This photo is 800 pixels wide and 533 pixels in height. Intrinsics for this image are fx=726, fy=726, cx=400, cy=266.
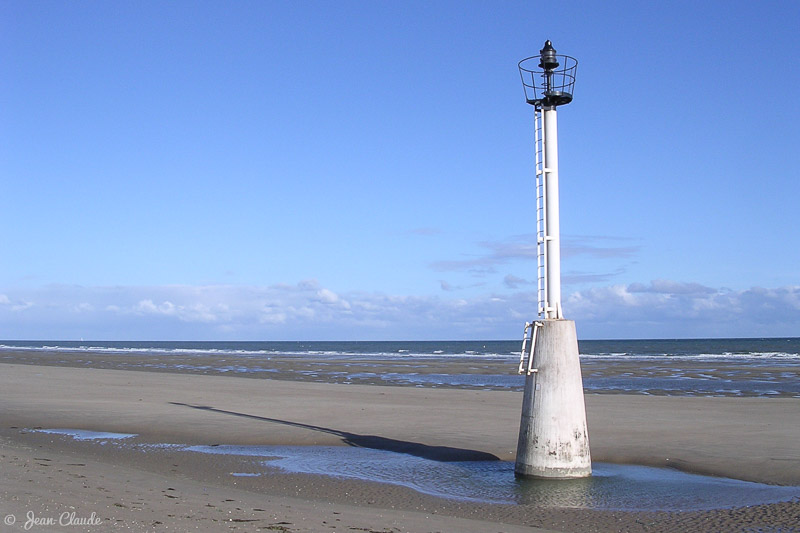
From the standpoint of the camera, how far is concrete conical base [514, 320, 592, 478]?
10555mm

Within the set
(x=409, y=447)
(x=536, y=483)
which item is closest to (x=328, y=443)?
(x=409, y=447)

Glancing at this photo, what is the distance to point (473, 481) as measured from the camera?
10.8 m

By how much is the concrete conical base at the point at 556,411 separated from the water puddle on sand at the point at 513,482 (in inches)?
9.2

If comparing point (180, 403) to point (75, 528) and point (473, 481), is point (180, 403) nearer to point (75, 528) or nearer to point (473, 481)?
point (473, 481)

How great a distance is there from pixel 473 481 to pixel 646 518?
2.82 m

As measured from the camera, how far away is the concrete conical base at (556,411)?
34.6 ft

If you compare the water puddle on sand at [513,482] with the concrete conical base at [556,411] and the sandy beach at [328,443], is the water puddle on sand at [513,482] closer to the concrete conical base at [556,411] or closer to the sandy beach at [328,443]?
the concrete conical base at [556,411]

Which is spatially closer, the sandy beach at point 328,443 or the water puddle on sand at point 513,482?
the sandy beach at point 328,443

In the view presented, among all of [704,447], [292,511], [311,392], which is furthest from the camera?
[311,392]

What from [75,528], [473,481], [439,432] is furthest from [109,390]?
[75,528]

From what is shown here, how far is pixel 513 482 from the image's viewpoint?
1066cm

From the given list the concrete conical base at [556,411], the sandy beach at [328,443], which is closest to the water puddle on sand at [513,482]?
the concrete conical base at [556,411]

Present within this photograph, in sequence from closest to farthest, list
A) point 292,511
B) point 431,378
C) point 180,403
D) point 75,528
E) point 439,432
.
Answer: point 75,528 → point 292,511 → point 439,432 → point 180,403 → point 431,378

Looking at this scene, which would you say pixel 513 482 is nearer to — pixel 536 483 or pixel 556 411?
pixel 536 483
